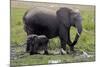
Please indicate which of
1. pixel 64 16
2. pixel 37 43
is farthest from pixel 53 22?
pixel 37 43

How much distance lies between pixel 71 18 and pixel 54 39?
39 cm

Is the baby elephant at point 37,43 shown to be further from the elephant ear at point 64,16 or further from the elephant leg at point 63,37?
the elephant ear at point 64,16

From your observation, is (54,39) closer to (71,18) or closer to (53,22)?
(53,22)

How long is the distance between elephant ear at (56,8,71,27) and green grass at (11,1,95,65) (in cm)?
12

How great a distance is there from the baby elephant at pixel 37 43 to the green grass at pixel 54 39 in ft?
0.21

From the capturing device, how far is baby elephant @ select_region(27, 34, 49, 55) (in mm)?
2543

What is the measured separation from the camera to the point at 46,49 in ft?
8.61

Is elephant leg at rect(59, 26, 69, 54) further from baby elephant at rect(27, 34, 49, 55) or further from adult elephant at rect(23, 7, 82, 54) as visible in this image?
baby elephant at rect(27, 34, 49, 55)

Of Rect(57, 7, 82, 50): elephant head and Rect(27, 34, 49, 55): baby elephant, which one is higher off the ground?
Rect(57, 7, 82, 50): elephant head

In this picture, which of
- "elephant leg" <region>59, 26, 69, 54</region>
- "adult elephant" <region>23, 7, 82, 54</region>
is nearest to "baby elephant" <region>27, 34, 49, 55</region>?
"adult elephant" <region>23, 7, 82, 54</region>
